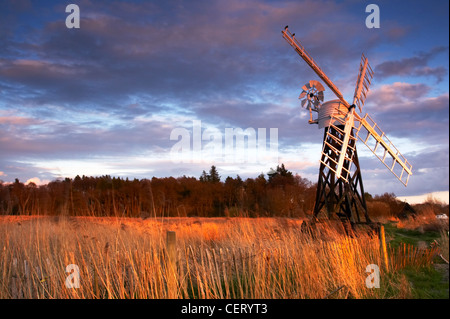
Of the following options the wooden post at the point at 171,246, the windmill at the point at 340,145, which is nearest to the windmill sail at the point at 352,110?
the windmill at the point at 340,145

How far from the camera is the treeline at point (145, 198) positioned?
9219mm

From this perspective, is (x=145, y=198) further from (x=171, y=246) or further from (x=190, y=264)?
(x=171, y=246)

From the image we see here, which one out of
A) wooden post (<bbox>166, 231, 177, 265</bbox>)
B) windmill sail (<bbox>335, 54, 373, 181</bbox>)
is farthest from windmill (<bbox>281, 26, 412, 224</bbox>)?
wooden post (<bbox>166, 231, 177, 265</bbox>)

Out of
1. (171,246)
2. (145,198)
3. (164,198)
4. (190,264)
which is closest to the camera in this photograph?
(171,246)

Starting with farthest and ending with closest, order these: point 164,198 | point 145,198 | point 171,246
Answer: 1. point 145,198
2. point 164,198
3. point 171,246

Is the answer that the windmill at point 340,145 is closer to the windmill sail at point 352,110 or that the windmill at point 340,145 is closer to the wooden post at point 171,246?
the windmill sail at point 352,110

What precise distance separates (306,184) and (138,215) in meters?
24.3

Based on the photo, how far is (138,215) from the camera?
30.2 ft

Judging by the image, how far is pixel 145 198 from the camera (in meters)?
10.1

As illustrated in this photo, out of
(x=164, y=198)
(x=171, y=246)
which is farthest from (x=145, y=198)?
(x=171, y=246)

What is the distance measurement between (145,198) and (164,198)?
305 centimetres

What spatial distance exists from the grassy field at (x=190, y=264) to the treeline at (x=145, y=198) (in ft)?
1.46
